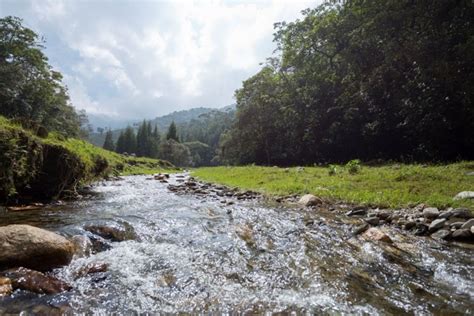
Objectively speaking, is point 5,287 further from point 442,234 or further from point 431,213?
point 431,213

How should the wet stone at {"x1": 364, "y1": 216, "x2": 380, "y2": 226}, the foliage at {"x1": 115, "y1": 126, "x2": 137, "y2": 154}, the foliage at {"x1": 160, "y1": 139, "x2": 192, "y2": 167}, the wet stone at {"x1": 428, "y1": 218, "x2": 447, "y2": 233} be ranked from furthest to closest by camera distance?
the foliage at {"x1": 115, "y1": 126, "x2": 137, "y2": 154}
the foliage at {"x1": 160, "y1": 139, "x2": 192, "y2": 167}
the wet stone at {"x1": 364, "y1": 216, "x2": 380, "y2": 226}
the wet stone at {"x1": 428, "y1": 218, "x2": 447, "y2": 233}

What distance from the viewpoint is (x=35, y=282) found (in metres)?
4.46

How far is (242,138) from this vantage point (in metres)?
49.2

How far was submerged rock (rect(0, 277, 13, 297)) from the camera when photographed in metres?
4.18

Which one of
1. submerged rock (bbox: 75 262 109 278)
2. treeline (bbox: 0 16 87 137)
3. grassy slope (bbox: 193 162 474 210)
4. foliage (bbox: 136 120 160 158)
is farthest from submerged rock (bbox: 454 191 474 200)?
foliage (bbox: 136 120 160 158)

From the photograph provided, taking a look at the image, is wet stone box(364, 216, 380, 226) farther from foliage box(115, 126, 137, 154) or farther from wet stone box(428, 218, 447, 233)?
foliage box(115, 126, 137, 154)

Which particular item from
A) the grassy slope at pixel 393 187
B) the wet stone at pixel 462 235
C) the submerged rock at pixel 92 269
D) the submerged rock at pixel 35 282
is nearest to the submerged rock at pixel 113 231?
the submerged rock at pixel 92 269

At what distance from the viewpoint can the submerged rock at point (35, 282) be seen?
436cm

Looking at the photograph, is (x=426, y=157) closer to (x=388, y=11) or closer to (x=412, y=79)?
(x=412, y=79)

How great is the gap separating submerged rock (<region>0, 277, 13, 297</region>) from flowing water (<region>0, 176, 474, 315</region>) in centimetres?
16

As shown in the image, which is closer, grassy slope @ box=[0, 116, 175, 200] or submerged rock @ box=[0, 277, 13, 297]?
submerged rock @ box=[0, 277, 13, 297]

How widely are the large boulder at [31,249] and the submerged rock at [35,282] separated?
0.93 ft

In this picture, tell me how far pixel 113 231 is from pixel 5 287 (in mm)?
3099

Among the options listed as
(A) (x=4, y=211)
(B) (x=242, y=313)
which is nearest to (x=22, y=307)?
(B) (x=242, y=313)
